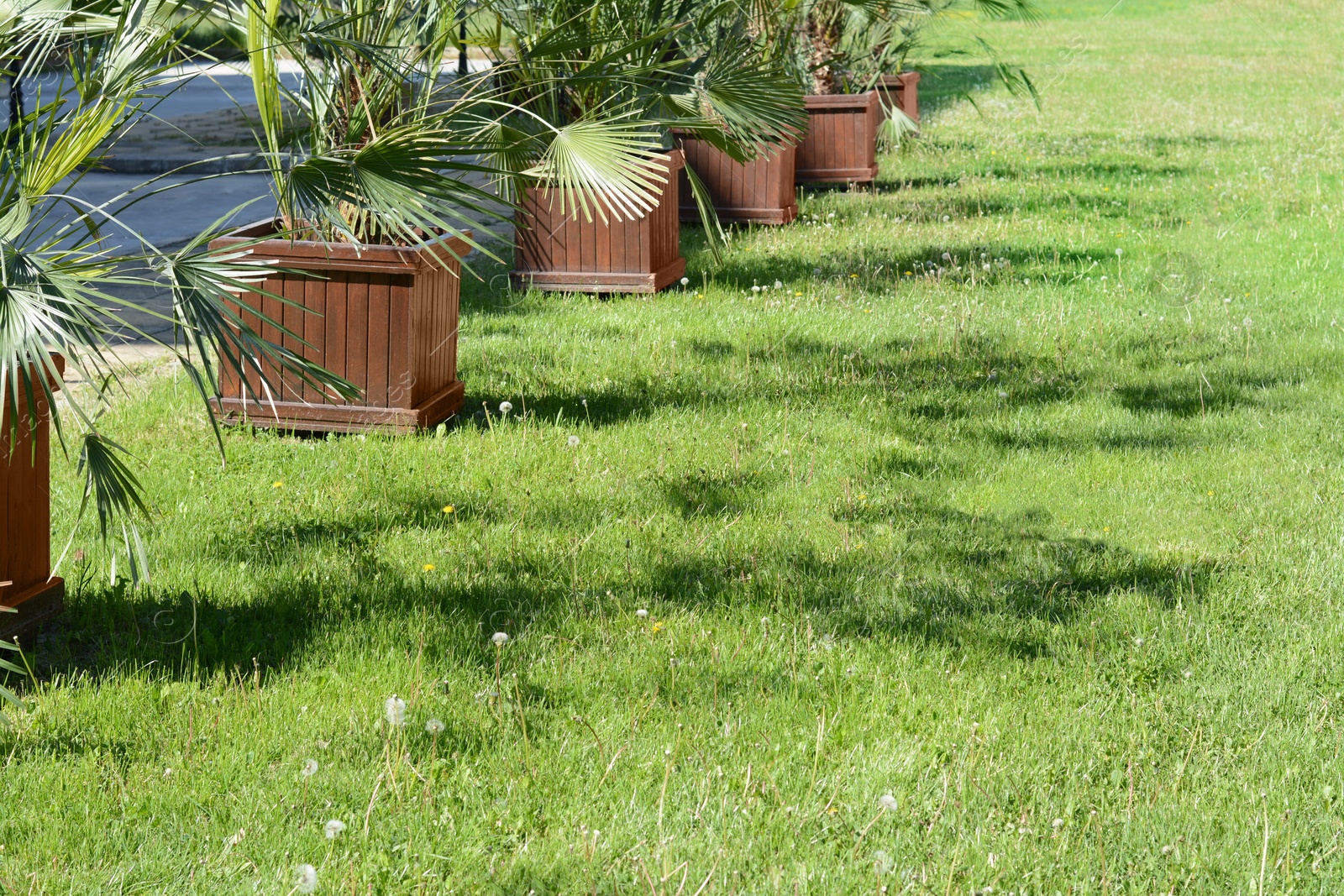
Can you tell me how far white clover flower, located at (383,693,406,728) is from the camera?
114 inches

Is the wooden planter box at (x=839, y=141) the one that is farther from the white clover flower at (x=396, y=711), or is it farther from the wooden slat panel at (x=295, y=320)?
the white clover flower at (x=396, y=711)

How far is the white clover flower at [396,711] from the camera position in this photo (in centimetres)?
291

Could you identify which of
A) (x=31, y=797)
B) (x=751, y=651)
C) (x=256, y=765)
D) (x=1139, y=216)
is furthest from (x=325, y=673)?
(x=1139, y=216)

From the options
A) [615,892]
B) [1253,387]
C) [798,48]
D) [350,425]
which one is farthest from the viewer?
[798,48]

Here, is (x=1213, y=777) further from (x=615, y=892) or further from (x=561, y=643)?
(x=561, y=643)

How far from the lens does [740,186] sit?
966cm

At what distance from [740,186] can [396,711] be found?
7.22m

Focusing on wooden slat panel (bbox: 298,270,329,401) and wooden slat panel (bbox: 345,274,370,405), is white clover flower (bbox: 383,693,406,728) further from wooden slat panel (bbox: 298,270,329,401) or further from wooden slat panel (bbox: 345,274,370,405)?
wooden slat panel (bbox: 298,270,329,401)

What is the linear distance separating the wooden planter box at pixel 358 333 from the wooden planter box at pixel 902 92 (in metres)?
9.53

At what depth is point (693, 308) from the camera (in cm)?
707

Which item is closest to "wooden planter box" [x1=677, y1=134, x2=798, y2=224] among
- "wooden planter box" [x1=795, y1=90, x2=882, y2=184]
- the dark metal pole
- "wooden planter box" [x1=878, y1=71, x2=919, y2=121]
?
"wooden planter box" [x1=795, y1=90, x2=882, y2=184]

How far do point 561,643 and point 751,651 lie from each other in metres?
0.48

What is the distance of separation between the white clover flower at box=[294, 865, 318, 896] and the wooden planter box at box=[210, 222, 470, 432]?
8.81 ft

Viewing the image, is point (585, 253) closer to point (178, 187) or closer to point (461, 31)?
point (461, 31)
